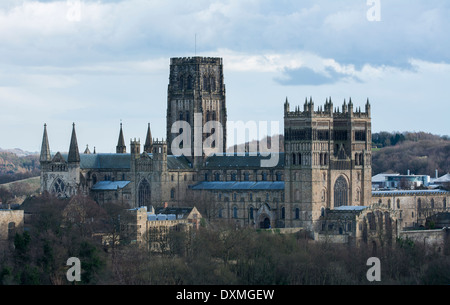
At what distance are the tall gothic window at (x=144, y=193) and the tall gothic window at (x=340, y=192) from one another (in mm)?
20478

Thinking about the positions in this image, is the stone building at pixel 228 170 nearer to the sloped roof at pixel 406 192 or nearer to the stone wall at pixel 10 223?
the sloped roof at pixel 406 192

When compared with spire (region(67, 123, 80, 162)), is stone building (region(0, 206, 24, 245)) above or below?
below

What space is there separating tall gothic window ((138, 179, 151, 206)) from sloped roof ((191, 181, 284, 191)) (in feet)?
15.4

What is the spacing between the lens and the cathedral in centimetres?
13150

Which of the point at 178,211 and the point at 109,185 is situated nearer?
the point at 178,211

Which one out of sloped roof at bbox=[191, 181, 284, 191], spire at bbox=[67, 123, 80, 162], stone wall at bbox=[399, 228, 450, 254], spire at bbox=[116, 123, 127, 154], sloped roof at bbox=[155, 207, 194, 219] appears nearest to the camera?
stone wall at bbox=[399, 228, 450, 254]

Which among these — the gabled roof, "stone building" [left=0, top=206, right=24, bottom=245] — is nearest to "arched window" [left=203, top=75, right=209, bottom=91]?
the gabled roof

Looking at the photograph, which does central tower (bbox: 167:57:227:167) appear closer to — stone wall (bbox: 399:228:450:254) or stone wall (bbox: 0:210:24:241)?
stone wall (bbox: 399:228:450:254)

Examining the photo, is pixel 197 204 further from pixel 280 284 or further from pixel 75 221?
pixel 280 284

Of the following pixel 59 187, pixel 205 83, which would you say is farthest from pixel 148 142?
pixel 59 187

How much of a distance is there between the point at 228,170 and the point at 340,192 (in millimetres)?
14121

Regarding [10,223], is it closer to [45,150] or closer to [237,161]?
[45,150]

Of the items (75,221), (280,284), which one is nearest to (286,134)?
(75,221)

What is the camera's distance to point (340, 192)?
133625mm
